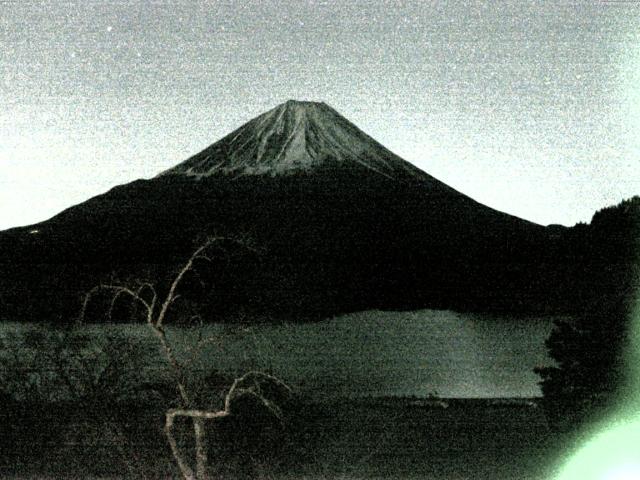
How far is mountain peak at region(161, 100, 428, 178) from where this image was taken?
2896 inches

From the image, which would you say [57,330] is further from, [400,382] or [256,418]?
[256,418]

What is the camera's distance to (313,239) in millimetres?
54375

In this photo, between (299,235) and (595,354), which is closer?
(595,354)

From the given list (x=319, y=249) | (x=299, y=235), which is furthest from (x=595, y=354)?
(x=299, y=235)

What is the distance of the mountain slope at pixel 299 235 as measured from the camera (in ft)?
128

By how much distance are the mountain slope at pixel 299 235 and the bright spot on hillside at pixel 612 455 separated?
12340 mm

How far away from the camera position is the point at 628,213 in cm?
1891

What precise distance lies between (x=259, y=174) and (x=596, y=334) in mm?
58300

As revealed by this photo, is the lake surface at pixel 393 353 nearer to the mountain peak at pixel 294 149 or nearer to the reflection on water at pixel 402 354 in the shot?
the reflection on water at pixel 402 354

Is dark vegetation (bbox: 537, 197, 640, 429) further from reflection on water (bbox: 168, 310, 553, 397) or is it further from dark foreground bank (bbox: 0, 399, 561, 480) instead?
reflection on water (bbox: 168, 310, 553, 397)

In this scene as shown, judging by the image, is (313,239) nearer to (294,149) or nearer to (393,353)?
(294,149)

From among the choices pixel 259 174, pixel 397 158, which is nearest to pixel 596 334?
pixel 259 174

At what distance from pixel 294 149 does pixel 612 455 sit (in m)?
63.4

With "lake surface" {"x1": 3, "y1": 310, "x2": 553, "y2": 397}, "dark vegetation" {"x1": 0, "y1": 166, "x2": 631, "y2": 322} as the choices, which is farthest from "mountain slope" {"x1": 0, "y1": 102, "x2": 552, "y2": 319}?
"lake surface" {"x1": 3, "y1": 310, "x2": 553, "y2": 397}
